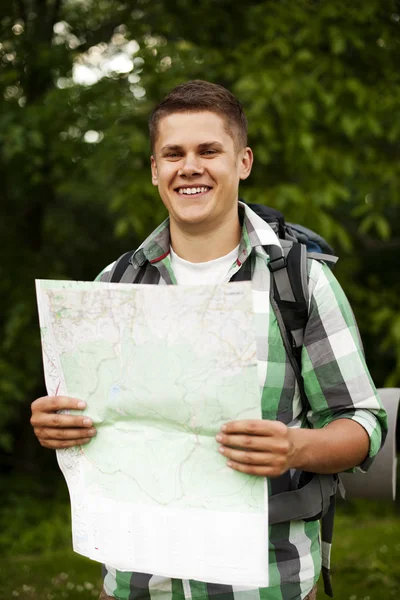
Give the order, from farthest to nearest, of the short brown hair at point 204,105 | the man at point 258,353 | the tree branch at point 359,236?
the tree branch at point 359,236, the short brown hair at point 204,105, the man at point 258,353

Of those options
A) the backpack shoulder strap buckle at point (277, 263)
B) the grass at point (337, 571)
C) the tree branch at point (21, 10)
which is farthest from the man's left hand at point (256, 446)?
the tree branch at point (21, 10)

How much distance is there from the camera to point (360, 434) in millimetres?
1585

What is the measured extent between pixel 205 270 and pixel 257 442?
580mm

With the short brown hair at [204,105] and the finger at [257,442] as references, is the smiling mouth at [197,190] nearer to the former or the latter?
the short brown hair at [204,105]

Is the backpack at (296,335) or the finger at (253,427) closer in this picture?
the finger at (253,427)

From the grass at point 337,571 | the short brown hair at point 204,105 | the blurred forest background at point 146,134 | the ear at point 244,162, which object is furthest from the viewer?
the blurred forest background at point 146,134

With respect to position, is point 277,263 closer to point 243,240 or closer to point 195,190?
point 243,240

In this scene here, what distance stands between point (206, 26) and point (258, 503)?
183 inches

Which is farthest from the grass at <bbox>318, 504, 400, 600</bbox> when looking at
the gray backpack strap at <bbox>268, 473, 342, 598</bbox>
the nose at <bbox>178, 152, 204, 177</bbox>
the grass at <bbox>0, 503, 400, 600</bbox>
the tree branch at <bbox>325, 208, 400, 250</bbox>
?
the nose at <bbox>178, 152, 204, 177</bbox>

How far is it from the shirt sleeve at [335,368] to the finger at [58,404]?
521 mm

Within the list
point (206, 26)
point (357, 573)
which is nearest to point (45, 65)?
point (206, 26)

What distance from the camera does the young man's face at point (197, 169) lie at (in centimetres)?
179

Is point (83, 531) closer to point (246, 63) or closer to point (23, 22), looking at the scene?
point (246, 63)

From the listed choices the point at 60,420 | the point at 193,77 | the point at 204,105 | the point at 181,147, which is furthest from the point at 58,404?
the point at 193,77
